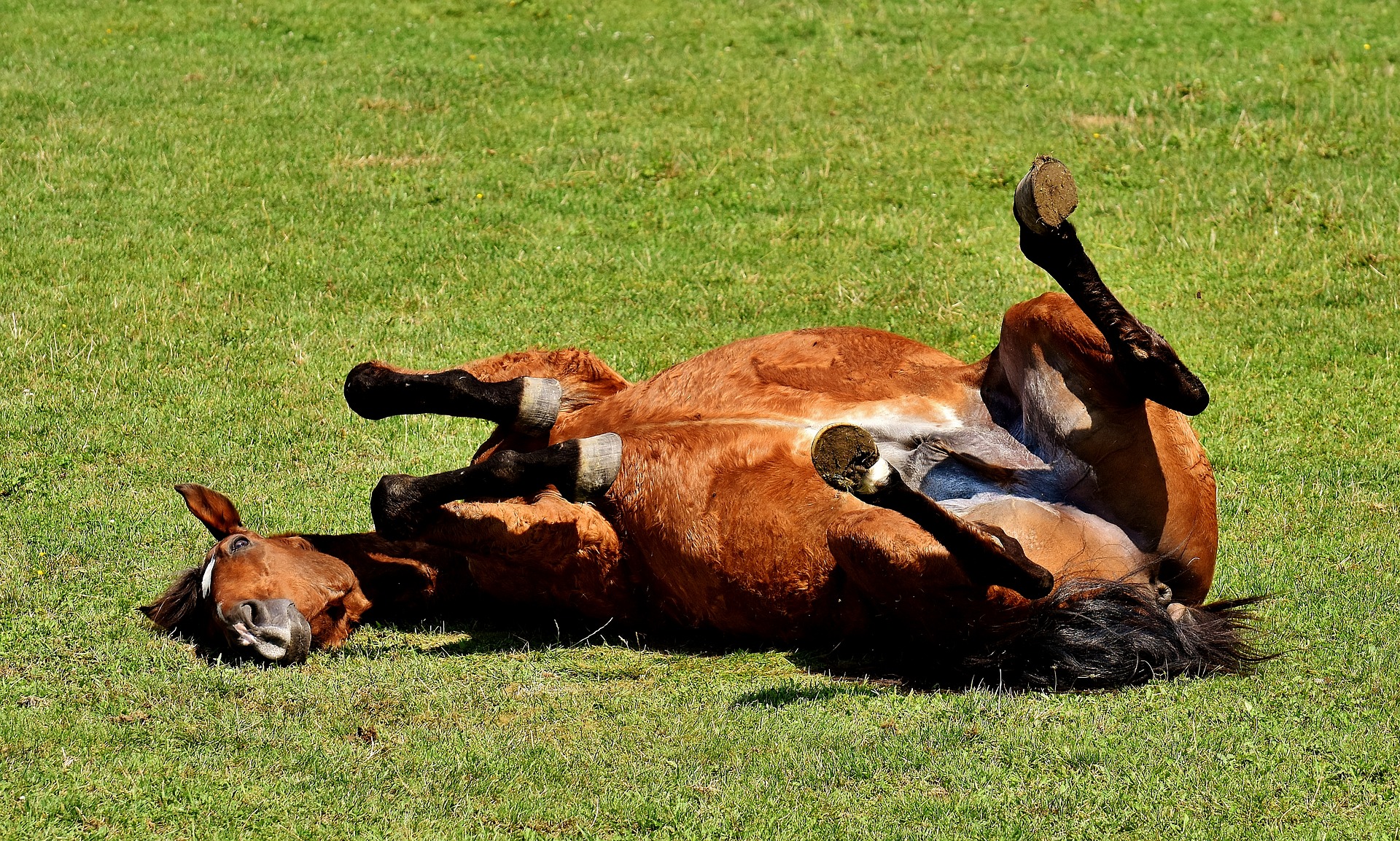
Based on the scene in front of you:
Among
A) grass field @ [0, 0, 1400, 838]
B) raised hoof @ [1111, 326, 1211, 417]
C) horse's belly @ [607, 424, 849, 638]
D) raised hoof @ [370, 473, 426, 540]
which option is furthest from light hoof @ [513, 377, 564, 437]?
raised hoof @ [1111, 326, 1211, 417]

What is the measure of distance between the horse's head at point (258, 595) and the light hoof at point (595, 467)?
98 cm

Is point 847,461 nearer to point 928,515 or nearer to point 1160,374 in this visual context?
point 928,515

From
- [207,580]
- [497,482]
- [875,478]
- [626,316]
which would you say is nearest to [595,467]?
[497,482]

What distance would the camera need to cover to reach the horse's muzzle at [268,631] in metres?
4.88

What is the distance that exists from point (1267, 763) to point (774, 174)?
306 inches

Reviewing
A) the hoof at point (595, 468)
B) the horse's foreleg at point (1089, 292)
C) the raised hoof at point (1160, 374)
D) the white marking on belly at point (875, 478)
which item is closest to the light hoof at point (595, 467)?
the hoof at point (595, 468)

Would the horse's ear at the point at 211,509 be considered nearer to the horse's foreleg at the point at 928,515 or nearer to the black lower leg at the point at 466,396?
the black lower leg at the point at 466,396

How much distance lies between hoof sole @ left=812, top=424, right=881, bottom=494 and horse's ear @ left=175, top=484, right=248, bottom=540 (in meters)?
2.39

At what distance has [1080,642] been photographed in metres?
4.59

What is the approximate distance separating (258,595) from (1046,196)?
298 centimetres

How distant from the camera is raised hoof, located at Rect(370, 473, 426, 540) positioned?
5.00 metres

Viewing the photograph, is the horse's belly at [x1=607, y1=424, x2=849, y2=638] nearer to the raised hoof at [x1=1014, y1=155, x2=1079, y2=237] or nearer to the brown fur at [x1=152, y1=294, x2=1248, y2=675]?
the brown fur at [x1=152, y1=294, x2=1248, y2=675]

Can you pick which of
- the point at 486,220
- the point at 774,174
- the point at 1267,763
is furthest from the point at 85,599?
the point at 774,174

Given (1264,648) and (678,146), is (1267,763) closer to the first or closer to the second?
(1264,648)
